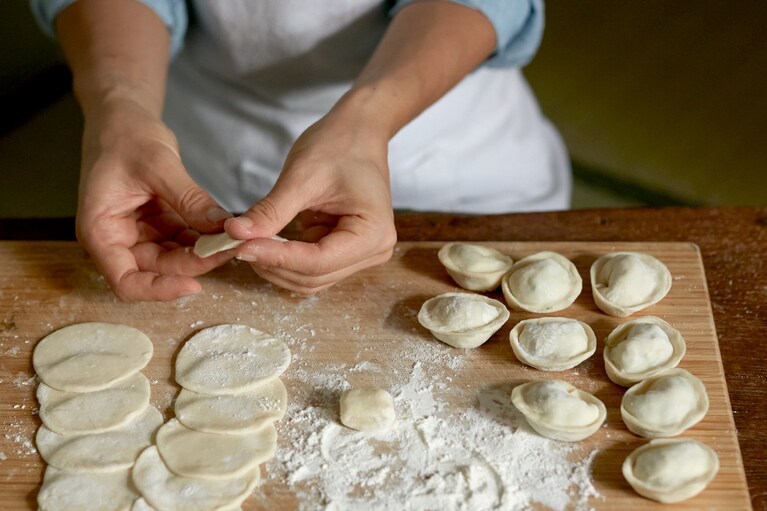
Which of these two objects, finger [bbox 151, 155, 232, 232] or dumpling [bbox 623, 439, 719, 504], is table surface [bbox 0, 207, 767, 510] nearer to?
dumpling [bbox 623, 439, 719, 504]

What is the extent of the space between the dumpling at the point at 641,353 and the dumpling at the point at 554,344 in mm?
36

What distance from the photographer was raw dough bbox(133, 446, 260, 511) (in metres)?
1.04

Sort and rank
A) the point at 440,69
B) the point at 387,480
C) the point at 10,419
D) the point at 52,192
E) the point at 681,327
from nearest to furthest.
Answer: the point at 387,480 < the point at 10,419 < the point at 681,327 < the point at 440,69 < the point at 52,192

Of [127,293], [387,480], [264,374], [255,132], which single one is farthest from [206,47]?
[387,480]

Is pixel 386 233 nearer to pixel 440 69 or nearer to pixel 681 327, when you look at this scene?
pixel 440 69

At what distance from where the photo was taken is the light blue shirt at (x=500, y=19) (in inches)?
62.8

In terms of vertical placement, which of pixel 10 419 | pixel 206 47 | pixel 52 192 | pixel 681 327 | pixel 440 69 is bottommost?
pixel 52 192

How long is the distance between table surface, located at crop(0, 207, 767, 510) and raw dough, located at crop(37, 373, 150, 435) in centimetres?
47

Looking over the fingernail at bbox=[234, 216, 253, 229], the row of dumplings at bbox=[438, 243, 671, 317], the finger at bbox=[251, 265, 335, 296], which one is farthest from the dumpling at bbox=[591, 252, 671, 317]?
the fingernail at bbox=[234, 216, 253, 229]

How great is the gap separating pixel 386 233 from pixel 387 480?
0.41m

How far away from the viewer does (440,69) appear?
4.94ft

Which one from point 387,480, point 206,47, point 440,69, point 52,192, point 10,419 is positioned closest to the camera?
point 387,480

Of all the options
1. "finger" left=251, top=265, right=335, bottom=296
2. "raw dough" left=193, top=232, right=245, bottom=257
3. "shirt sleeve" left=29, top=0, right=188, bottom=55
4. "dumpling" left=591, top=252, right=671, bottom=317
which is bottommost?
"finger" left=251, top=265, right=335, bottom=296

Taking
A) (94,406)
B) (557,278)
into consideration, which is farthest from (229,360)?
(557,278)
